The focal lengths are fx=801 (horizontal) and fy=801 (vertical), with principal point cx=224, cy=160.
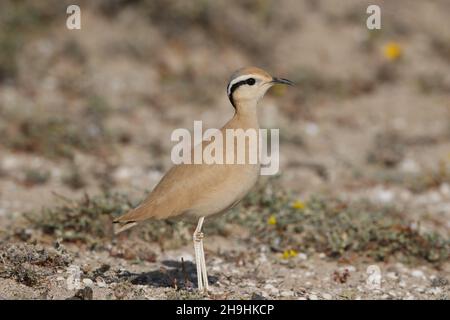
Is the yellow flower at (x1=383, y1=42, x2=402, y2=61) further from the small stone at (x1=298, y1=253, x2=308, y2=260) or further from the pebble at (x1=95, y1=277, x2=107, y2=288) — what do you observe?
the pebble at (x1=95, y1=277, x2=107, y2=288)

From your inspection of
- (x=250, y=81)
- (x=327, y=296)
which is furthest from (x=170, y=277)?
(x=250, y=81)

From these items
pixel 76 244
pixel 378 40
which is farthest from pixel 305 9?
pixel 76 244

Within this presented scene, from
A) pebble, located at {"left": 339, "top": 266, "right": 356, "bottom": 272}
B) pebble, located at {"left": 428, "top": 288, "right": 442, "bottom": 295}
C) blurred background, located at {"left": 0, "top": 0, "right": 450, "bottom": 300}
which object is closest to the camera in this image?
pebble, located at {"left": 428, "top": 288, "right": 442, "bottom": 295}

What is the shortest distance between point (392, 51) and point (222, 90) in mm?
2503

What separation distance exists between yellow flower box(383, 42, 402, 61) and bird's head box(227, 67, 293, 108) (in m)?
6.13

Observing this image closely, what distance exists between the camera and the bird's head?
5.29m

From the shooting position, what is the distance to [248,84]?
5312 millimetres

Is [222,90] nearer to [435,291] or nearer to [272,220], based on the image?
[272,220]

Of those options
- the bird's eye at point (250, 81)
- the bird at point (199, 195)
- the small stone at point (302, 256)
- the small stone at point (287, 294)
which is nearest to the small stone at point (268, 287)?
the small stone at point (287, 294)

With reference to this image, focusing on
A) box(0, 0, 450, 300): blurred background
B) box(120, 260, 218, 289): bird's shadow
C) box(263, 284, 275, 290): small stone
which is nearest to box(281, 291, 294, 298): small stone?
box(263, 284, 275, 290): small stone

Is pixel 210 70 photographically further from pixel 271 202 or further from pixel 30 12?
pixel 271 202

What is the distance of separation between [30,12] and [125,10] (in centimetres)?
130

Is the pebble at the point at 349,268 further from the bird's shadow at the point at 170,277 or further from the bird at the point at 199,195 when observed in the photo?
the bird at the point at 199,195

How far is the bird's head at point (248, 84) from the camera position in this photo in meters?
5.29
